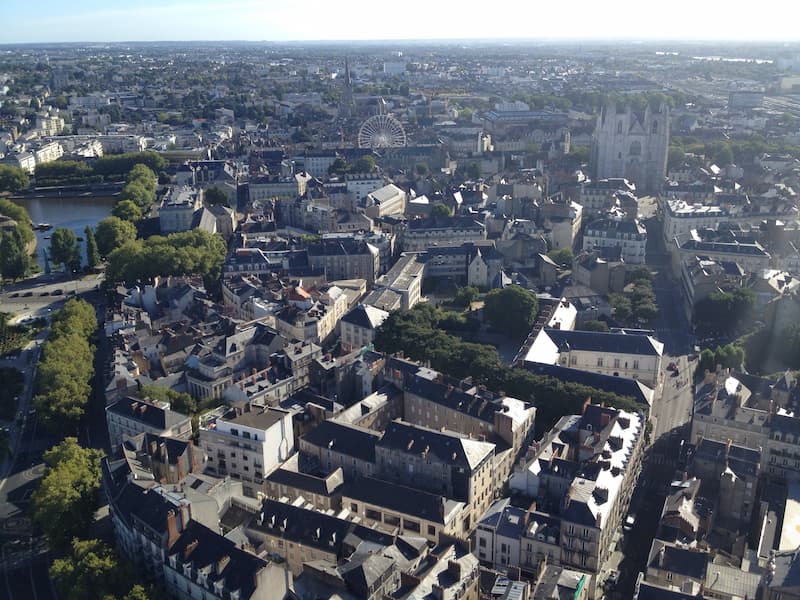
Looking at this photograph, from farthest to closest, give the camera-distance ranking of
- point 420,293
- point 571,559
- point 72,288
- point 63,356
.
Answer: point 72,288 → point 420,293 → point 63,356 → point 571,559

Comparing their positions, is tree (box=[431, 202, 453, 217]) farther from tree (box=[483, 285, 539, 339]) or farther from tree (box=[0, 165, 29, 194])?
tree (box=[0, 165, 29, 194])

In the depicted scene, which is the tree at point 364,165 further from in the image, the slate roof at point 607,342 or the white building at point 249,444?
the white building at point 249,444

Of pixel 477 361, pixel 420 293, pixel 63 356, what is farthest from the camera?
pixel 420 293

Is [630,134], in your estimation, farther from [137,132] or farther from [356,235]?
[137,132]

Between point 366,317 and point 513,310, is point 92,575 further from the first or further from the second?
point 513,310

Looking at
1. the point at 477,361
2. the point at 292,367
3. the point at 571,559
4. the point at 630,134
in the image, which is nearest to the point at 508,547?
the point at 571,559

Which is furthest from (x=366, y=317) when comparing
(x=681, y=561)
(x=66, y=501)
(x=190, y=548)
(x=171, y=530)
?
(x=681, y=561)
